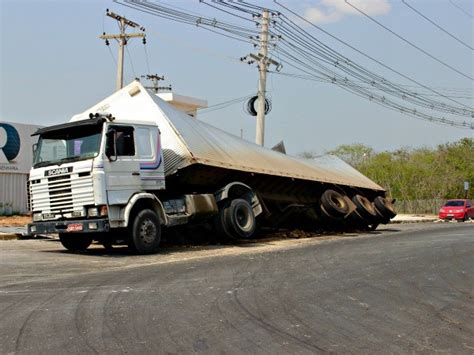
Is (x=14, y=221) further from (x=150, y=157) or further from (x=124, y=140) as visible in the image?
(x=124, y=140)

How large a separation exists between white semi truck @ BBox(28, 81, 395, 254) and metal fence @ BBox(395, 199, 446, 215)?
35.8 meters

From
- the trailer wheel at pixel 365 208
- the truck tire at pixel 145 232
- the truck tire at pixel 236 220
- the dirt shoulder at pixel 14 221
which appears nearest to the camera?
the truck tire at pixel 145 232

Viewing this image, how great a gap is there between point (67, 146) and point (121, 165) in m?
1.28

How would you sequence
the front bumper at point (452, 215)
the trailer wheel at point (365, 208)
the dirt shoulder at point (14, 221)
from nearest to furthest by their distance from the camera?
the dirt shoulder at point (14, 221) → the trailer wheel at point (365, 208) → the front bumper at point (452, 215)

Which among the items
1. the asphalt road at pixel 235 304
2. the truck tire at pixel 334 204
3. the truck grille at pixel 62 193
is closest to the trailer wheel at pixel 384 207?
the truck tire at pixel 334 204

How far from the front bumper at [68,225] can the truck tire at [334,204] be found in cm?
955

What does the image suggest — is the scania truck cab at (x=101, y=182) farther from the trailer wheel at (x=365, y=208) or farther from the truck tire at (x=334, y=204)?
the trailer wheel at (x=365, y=208)

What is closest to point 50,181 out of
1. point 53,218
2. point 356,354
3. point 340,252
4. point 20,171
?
point 53,218

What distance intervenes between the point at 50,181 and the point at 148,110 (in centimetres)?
343

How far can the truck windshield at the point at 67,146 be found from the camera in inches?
479

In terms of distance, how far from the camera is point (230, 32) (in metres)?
26.8

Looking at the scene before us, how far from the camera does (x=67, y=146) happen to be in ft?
40.9

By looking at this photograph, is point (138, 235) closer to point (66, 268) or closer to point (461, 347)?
point (66, 268)

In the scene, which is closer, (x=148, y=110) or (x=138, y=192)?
(x=138, y=192)
